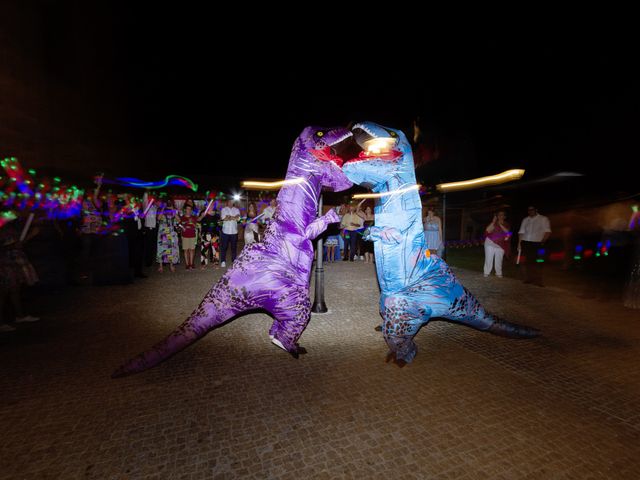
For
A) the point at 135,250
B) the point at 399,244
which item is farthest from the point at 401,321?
the point at 135,250

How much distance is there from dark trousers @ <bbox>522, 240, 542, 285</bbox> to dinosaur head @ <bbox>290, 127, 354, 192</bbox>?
5602 mm

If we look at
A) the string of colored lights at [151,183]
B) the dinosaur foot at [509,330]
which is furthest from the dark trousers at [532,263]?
the string of colored lights at [151,183]

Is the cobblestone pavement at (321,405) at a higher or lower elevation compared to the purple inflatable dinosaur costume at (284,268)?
lower

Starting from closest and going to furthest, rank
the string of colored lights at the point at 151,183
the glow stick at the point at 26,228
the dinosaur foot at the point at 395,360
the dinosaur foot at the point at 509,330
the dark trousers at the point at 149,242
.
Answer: the dinosaur foot at the point at 395,360, the dinosaur foot at the point at 509,330, the glow stick at the point at 26,228, the string of colored lights at the point at 151,183, the dark trousers at the point at 149,242

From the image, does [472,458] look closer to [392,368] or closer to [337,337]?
[392,368]

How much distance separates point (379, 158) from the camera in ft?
9.32

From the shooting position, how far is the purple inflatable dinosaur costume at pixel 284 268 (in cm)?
268

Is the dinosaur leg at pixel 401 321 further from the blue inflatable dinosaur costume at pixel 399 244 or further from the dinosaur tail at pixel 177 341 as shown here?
the dinosaur tail at pixel 177 341

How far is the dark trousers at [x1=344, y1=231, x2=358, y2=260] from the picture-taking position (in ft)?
31.2

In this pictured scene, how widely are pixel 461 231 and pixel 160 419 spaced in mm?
17112

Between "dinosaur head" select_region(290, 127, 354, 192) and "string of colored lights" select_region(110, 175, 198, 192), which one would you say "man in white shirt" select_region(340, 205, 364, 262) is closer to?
"string of colored lights" select_region(110, 175, 198, 192)

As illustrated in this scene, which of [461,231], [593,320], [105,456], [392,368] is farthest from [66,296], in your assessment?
[461,231]

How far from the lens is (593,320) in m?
4.34

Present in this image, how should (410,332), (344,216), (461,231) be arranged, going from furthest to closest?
(461,231)
(344,216)
(410,332)
